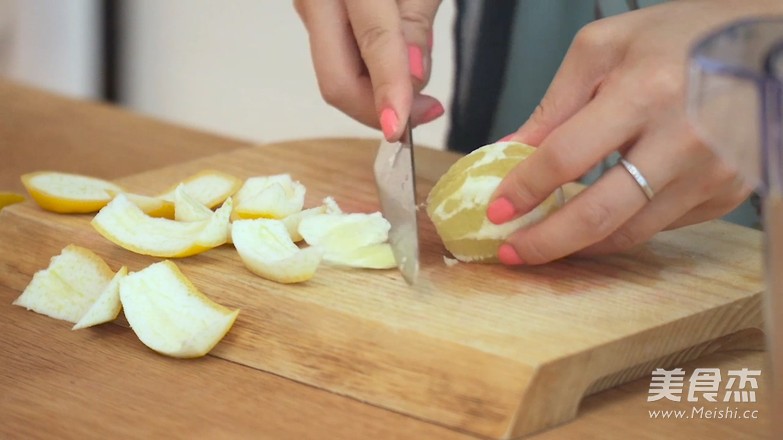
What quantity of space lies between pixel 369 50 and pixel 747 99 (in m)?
0.79

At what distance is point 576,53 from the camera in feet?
3.89

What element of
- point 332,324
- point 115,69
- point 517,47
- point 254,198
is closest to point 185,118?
point 115,69

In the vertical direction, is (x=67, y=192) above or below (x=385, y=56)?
below

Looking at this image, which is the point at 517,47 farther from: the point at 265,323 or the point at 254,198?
the point at 265,323

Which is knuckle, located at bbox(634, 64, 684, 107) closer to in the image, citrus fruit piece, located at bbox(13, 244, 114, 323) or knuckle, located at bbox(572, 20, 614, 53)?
knuckle, located at bbox(572, 20, 614, 53)

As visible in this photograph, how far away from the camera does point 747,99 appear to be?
64cm

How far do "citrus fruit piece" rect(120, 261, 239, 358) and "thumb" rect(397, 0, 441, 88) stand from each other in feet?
1.59

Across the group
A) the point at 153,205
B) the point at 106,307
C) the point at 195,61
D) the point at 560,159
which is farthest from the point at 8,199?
the point at 195,61

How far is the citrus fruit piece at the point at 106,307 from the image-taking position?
114 centimetres

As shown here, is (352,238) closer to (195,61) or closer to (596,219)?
(596,219)

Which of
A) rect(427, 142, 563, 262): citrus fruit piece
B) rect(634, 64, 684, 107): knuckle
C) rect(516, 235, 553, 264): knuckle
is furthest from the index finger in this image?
rect(634, 64, 684, 107): knuckle

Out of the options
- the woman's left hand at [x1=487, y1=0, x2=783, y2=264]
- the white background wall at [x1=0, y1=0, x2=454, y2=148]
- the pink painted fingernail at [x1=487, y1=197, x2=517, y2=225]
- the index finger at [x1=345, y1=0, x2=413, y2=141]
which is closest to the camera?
the woman's left hand at [x1=487, y1=0, x2=783, y2=264]

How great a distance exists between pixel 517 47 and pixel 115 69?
264cm

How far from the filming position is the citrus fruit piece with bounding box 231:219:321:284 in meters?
1.14
